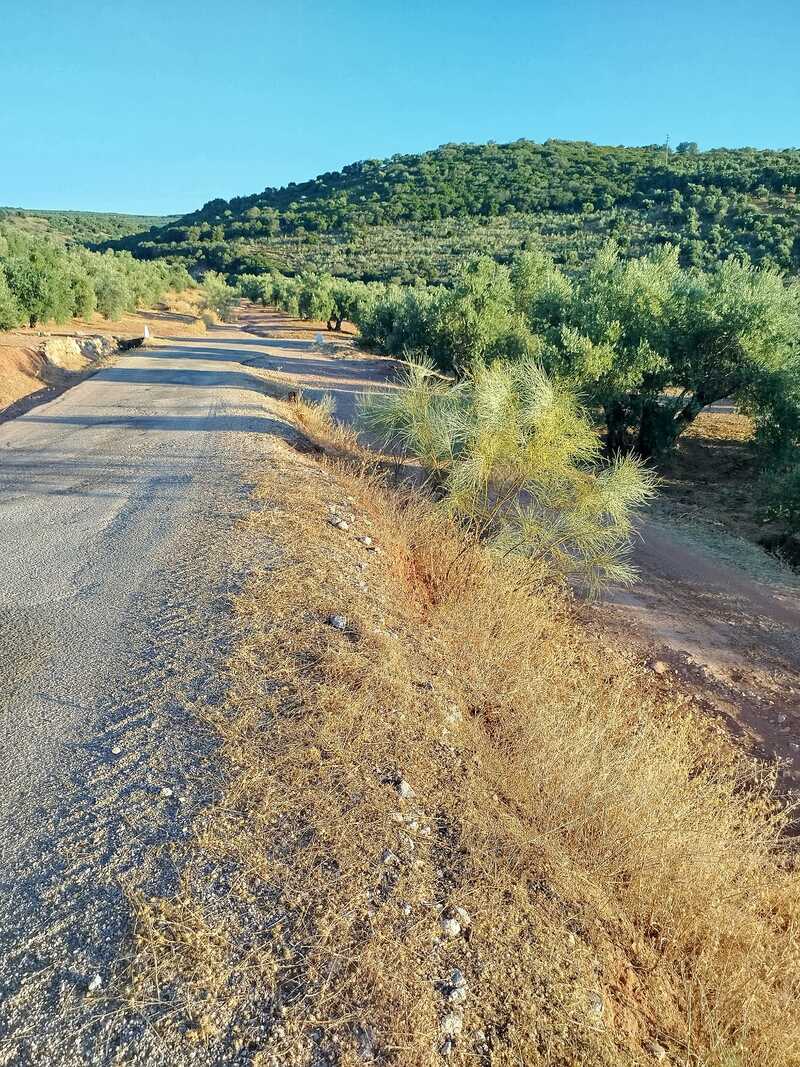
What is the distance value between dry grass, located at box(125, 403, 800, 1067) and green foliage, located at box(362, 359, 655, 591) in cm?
318

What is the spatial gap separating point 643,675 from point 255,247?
297ft

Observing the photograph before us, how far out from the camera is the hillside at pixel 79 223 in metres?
95.8

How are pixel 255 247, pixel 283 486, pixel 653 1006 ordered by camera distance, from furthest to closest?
1. pixel 255 247
2. pixel 283 486
3. pixel 653 1006

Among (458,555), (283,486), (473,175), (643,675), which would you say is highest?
(473,175)

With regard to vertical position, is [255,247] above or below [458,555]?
above

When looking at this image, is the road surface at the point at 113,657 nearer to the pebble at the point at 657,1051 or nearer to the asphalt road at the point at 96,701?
the asphalt road at the point at 96,701

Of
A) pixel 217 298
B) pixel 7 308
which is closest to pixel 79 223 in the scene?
pixel 217 298

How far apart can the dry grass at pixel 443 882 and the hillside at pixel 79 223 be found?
104 m

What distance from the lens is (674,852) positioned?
11.2 feet

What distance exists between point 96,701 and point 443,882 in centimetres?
234

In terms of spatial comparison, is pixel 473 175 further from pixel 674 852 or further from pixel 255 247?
pixel 674 852

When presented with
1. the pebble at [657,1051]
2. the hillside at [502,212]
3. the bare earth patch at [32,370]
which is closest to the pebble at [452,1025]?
the pebble at [657,1051]

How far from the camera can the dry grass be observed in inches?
87.8

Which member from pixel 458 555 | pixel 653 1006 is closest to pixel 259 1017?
pixel 653 1006
